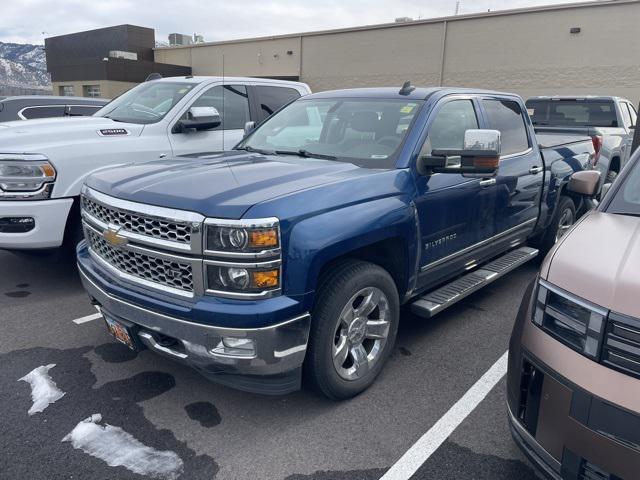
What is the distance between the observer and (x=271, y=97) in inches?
259

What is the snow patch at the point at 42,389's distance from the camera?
3082mm

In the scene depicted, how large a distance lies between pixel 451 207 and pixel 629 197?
1.15 m

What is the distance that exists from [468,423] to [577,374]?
47.1 inches

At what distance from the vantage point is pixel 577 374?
6.38 feet

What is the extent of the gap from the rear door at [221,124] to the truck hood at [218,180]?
6.39 feet

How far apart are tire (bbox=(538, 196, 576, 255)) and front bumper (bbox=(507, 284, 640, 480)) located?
383 cm

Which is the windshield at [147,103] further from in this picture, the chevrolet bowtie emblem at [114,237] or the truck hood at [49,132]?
the chevrolet bowtie emblem at [114,237]

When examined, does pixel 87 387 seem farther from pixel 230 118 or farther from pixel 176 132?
pixel 230 118

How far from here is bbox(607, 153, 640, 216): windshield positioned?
283 cm

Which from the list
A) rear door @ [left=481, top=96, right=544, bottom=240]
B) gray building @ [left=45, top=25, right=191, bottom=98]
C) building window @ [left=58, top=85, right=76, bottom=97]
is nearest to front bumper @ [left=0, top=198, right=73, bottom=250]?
rear door @ [left=481, top=96, right=544, bottom=240]

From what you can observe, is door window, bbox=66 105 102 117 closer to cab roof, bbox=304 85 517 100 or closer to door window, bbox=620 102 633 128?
cab roof, bbox=304 85 517 100

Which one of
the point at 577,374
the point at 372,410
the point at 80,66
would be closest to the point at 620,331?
the point at 577,374

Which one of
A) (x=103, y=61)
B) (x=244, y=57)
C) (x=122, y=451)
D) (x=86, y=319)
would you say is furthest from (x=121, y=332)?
(x=103, y=61)

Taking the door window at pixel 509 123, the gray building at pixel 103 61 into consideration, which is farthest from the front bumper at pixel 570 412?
the gray building at pixel 103 61
